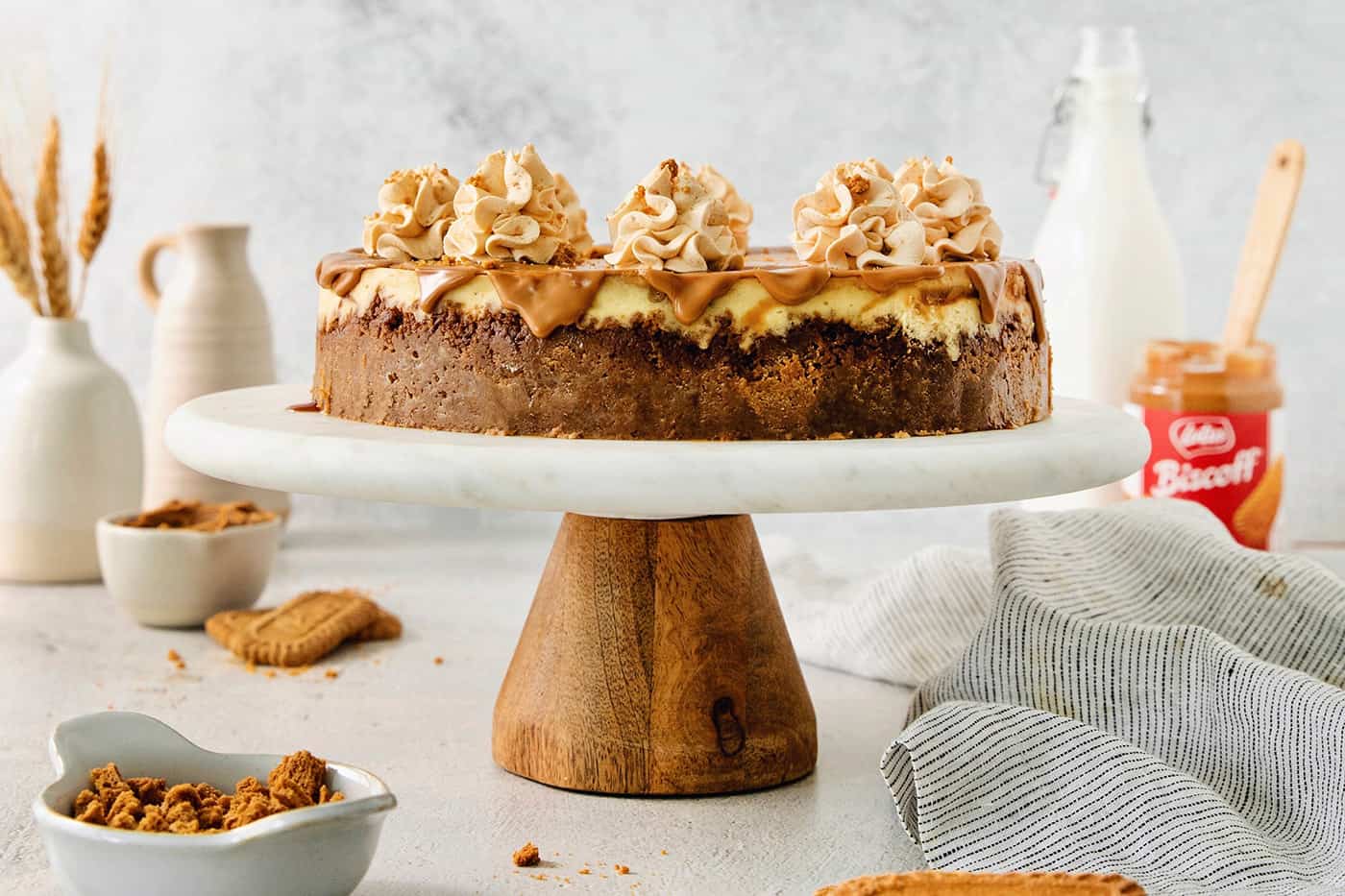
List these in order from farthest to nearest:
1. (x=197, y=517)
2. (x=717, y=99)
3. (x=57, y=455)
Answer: (x=717, y=99) < (x=57, y=455) < (x=197, y=517)

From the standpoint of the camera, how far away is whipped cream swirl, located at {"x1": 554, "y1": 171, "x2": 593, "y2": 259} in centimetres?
146

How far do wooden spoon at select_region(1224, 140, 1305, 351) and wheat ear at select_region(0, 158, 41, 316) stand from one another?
1.60 meters

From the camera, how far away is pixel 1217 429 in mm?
2070

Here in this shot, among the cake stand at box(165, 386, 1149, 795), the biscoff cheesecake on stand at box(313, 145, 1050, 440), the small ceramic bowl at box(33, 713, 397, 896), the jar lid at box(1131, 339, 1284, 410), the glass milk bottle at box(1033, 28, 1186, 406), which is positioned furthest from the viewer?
the glass milk bottle at box(1033, 28, 1186, 406)

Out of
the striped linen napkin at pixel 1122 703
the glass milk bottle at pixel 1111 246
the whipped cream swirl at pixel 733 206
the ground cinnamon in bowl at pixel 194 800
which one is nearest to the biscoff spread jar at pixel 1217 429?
the glass milk bottle at pixel 1111 246

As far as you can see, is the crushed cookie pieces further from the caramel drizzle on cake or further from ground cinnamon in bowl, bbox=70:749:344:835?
ground cinnamon in bowl, bbox=70:749:344:835

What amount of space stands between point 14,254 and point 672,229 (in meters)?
1.25

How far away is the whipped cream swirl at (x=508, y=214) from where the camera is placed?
132 cm

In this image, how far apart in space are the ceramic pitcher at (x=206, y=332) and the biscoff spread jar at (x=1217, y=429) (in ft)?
4.07

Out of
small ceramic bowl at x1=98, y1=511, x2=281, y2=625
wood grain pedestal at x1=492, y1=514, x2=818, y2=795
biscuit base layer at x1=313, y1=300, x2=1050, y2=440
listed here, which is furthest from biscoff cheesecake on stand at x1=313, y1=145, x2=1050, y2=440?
small ceramic bowl at x1=98, y1=511, x2=281, y2=625

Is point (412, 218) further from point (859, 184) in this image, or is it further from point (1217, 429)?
point (1217, 429)

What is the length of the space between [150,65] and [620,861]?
1.87 meters

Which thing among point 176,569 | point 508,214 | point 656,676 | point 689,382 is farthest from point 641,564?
point 176,569

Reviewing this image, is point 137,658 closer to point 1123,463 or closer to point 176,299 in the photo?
point 176,299
